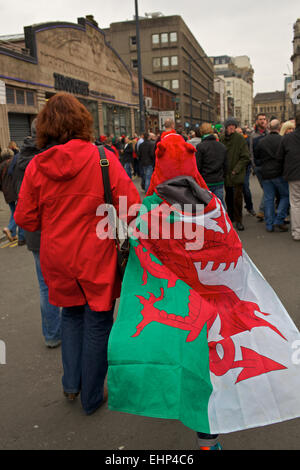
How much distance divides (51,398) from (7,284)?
10.6 feet

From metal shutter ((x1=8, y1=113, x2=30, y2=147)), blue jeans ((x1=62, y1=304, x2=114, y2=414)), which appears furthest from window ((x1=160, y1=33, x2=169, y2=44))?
blue jeans ((x1=62, y1=304, x2=114, y2=414))

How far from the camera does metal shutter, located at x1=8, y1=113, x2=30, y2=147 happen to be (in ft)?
67.8

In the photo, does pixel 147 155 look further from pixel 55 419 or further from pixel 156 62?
pixel 156 62

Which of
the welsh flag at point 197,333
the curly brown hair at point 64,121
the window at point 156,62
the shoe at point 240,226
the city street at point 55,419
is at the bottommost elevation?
the city street at point 55,419

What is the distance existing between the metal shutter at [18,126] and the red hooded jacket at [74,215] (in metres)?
18.9

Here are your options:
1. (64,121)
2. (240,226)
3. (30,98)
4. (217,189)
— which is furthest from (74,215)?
(30,98)

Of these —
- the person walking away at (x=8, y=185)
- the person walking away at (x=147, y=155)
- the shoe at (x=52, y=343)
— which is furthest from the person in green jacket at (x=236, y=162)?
the shoe at (x=52, y=343)

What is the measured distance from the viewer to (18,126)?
69.9 feet

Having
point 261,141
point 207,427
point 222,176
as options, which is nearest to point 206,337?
point 207,427

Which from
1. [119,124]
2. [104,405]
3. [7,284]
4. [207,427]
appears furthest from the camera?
[119,124]

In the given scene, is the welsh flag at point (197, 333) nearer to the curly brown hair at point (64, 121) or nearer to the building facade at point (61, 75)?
the curly brown hair at point (64, 121)

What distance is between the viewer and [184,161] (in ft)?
9.07

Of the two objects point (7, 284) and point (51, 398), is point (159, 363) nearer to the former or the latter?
point (51, 398)

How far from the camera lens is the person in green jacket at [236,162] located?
8.83 m
